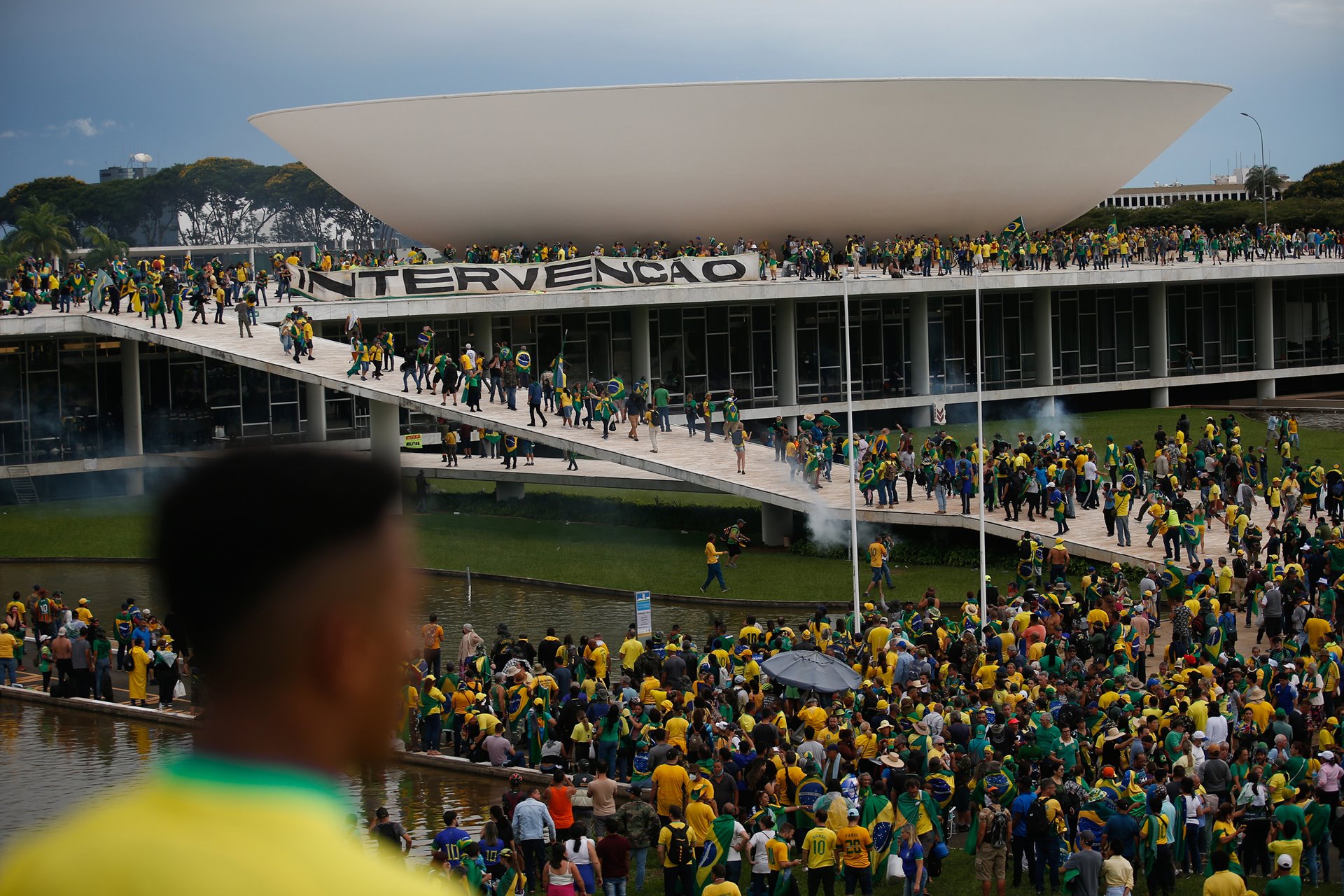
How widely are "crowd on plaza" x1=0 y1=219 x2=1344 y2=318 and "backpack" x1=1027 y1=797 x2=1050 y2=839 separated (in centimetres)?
2656

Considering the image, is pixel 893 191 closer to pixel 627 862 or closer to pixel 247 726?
pixel 627 862

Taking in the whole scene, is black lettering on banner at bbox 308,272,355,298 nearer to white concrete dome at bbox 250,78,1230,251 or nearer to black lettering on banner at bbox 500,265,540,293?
black lettering on banner at bbox 500,265,540,293

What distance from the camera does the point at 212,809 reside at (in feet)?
4.63

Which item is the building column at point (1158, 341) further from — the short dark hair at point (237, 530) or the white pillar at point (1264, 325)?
the short dark hair at point (237, 530)

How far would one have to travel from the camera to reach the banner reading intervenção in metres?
40.4

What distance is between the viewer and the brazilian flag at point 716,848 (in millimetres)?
11648

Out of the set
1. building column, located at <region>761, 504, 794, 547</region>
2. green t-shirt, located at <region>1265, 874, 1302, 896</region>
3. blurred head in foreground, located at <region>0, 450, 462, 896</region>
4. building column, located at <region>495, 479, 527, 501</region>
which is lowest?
green t-shirt, located at <region>1265, 874, 1302, 896</region>

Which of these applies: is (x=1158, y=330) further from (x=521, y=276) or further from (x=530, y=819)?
(x=530, y=819)

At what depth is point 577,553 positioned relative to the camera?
30281 mm

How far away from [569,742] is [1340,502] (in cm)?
1601

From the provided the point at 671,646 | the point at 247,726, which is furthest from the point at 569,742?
the point at 247,726

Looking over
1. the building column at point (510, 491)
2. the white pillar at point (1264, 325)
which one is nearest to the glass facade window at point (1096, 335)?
the white pillar at point (1264, 325)

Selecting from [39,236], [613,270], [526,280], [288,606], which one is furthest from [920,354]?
[39,236]

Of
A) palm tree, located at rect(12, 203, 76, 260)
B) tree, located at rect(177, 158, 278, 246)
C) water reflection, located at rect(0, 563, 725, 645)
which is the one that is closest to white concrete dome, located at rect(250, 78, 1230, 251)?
water reflection, located at rect(0, 563, 725, 645)
